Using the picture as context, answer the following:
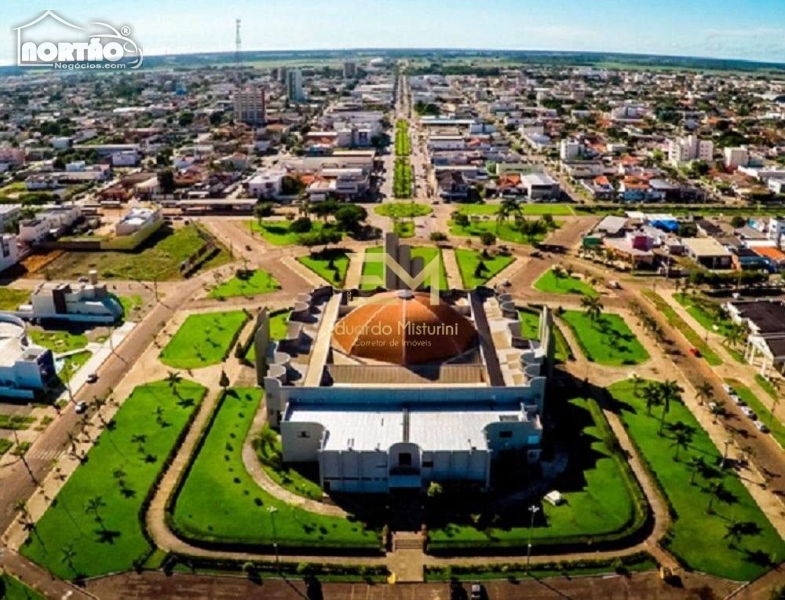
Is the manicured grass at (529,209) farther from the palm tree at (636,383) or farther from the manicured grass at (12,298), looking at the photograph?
the manicured grass at (12,298)

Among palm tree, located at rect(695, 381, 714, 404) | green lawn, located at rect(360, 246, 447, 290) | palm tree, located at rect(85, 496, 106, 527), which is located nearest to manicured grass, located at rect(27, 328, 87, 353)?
palm tree, located at rect(85, 496, 106, 527)

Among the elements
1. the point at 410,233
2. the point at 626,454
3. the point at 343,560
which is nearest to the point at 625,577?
the point at 626,454

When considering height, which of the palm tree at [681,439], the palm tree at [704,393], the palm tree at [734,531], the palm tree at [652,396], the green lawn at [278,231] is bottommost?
the palm tree at [734,531]

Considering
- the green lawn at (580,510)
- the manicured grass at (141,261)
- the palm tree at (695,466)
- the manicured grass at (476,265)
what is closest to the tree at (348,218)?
the manicured grass at (476,265)

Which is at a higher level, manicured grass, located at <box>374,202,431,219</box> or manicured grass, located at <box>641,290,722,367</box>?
manicured grass, located at <box>374,202,431,219</box>

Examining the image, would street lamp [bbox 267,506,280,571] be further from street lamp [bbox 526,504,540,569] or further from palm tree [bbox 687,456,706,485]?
palm tree [bbox 687,456,706,485]

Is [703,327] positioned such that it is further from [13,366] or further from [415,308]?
[13,366]
